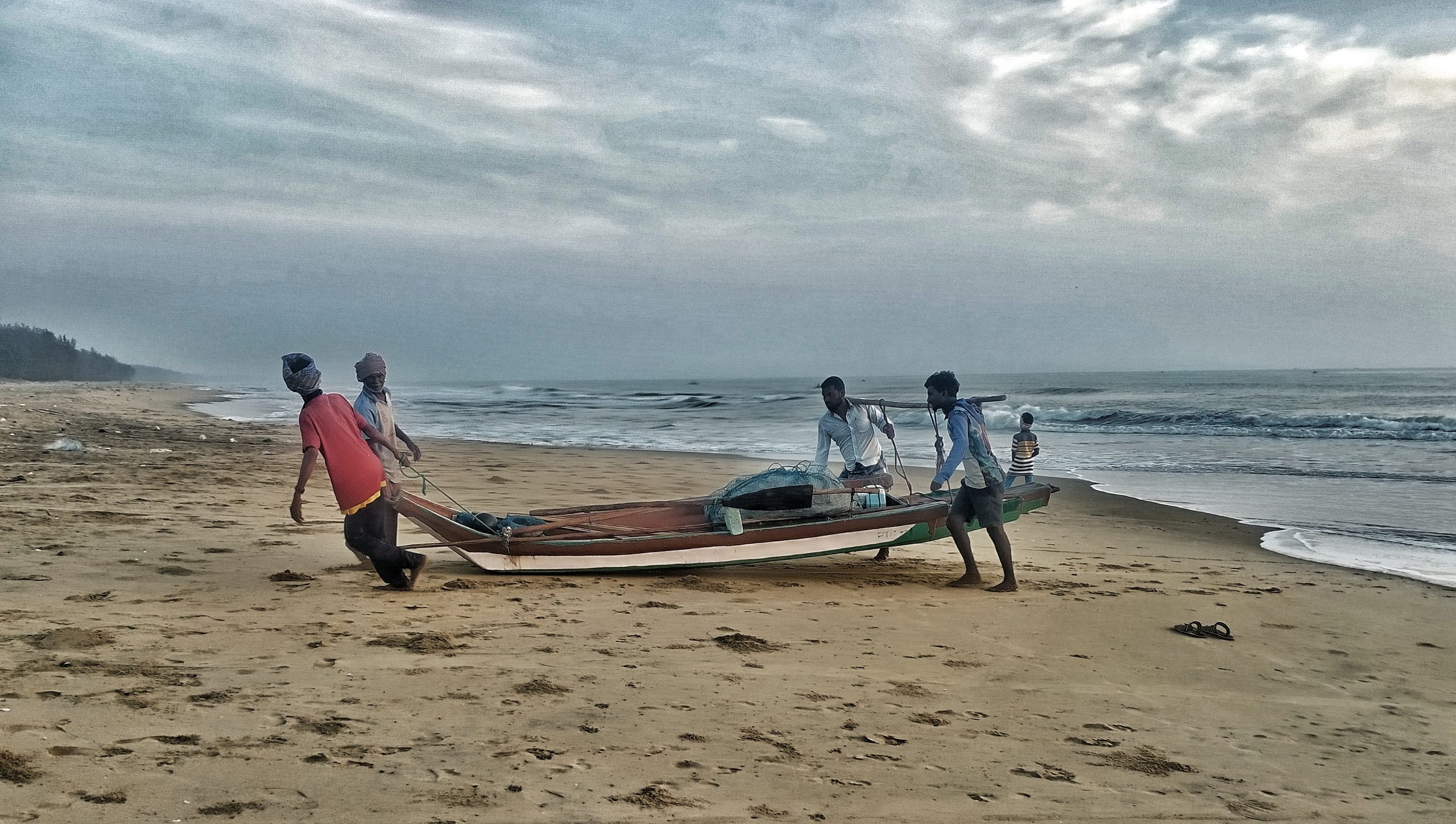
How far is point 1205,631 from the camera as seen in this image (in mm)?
6180

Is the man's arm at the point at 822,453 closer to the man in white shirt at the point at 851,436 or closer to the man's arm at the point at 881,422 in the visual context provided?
the man in white shirt at the point at 851,436

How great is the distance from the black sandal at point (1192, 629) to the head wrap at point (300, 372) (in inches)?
244

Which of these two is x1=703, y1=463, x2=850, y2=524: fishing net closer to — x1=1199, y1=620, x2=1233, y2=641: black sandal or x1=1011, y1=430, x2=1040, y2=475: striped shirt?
x1=1199, y1=620, x2=1233, y2=641: black sandal

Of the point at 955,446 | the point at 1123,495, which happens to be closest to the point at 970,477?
the point at 955,446

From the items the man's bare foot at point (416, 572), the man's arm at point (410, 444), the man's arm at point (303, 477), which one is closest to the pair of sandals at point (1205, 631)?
the man's bare foot at point (416, 572)

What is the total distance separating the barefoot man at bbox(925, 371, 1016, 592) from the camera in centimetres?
727

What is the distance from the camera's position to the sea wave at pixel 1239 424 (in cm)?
2606

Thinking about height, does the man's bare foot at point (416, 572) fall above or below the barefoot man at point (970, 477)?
below

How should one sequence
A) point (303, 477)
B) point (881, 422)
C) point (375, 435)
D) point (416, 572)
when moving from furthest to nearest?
1. point (881, 422)
2. point (416, 572)
3. point (375, 435)
4. point (303, 477)

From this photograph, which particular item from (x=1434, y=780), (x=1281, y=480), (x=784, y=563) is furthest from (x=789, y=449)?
(x=1434, y=780)

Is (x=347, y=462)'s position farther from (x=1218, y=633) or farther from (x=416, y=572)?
(x=1218, y=633)

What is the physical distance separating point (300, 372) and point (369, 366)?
853 mm

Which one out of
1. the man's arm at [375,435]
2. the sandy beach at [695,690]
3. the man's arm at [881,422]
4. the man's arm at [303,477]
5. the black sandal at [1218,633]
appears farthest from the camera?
the man's arm at [881,422]

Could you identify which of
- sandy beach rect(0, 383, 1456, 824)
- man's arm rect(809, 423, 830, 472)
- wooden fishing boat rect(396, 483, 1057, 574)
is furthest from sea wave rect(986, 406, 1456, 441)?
wooden fishing boat rect(396, 483, 1057, 574)
